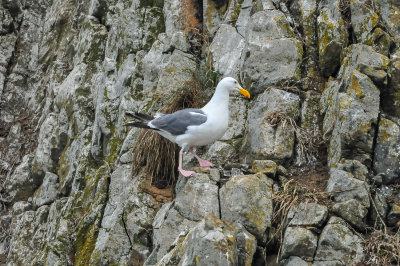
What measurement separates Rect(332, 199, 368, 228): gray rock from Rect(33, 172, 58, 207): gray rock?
8742 millimetres

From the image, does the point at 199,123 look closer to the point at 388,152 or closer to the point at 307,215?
the point at 307,215

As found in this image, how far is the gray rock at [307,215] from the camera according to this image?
5.80 m

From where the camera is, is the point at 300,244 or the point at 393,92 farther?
the point at 393,92

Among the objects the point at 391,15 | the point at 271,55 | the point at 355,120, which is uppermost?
the point at 391,15

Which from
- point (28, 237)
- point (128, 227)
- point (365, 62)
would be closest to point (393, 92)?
point (365, 62)

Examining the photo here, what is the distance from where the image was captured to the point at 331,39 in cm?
776

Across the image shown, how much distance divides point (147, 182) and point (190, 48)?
10.4 feet

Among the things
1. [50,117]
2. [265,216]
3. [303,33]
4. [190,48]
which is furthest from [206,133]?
[50,117]

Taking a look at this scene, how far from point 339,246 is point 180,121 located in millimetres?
2854

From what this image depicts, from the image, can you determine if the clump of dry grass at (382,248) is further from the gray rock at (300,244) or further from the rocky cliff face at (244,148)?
the gray rock at (300,244)

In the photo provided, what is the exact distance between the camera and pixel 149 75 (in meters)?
10.4

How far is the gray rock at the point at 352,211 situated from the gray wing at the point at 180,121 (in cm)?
223

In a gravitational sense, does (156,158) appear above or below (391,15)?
below

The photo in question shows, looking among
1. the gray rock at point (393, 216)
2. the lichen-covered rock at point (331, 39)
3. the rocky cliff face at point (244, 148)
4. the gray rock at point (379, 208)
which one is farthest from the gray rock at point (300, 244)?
the lichen-covered rock at point (331, 39)
